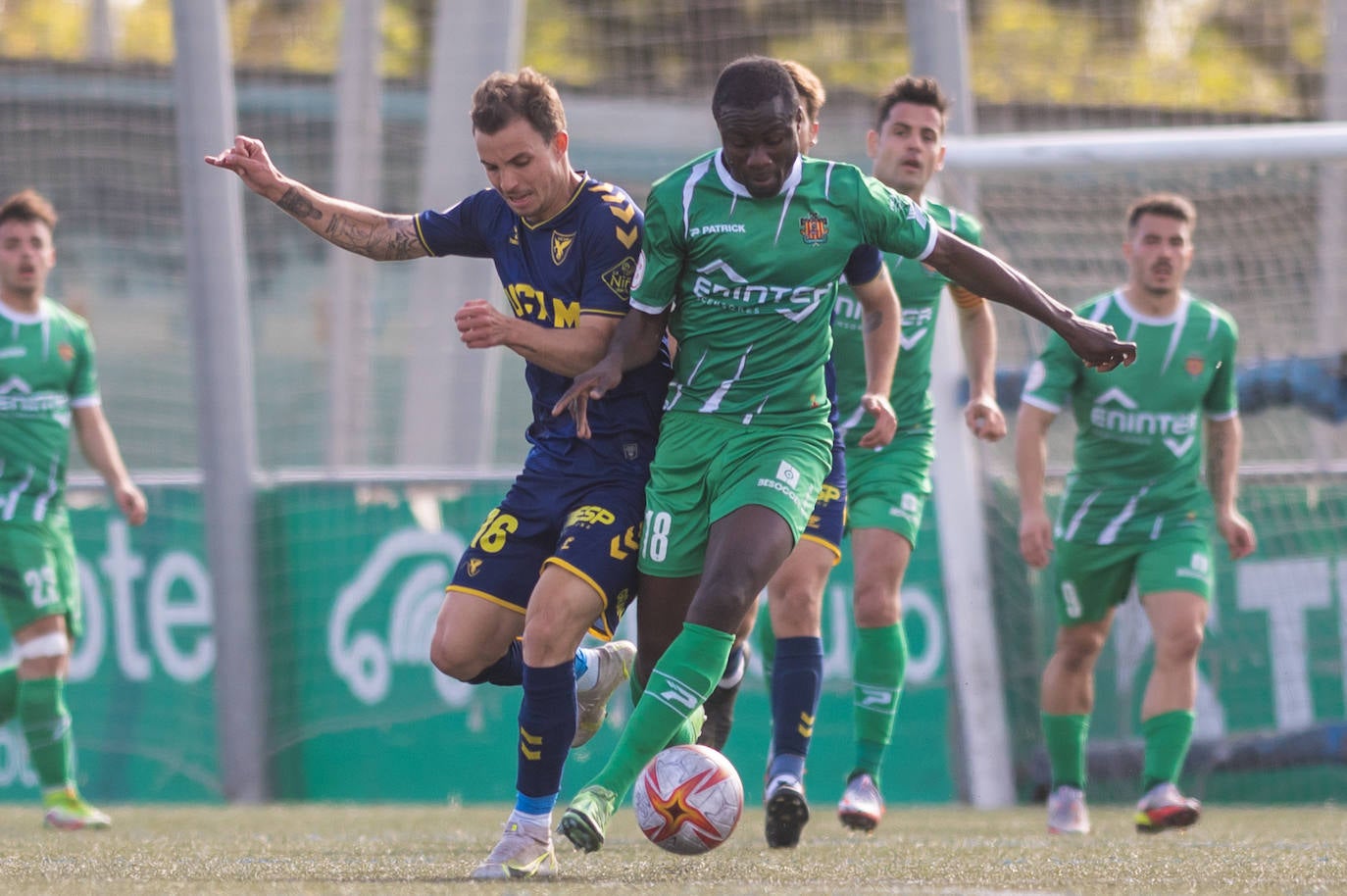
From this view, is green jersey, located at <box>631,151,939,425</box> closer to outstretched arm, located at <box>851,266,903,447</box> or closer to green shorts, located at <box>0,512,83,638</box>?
outstretched arm, located at <box>851,266,903,447</box>

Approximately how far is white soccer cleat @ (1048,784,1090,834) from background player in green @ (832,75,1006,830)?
2.66 ft

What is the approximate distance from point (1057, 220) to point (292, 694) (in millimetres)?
4486

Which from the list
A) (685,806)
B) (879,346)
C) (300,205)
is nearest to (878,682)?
(879,346)

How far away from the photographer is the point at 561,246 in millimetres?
5152

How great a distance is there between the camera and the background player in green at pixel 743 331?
4.88m

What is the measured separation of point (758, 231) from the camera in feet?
16.5

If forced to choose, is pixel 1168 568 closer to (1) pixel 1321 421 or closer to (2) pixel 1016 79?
(1) pixel 1321 421

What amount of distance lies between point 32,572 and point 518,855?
3.54m

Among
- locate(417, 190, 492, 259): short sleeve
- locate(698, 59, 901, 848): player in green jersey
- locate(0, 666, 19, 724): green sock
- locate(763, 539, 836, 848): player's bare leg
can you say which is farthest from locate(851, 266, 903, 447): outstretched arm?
locate(0, 666, 19, 724): green sock

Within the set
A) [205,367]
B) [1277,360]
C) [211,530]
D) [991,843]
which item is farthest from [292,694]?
[1277,360]

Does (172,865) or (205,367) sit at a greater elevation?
(205,367)

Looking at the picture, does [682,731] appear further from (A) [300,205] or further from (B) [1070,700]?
(B) [1070,700]

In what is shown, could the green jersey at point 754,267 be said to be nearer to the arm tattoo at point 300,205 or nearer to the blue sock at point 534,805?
the arm tattoo at point 300,205

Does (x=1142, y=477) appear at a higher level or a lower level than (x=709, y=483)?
lower
